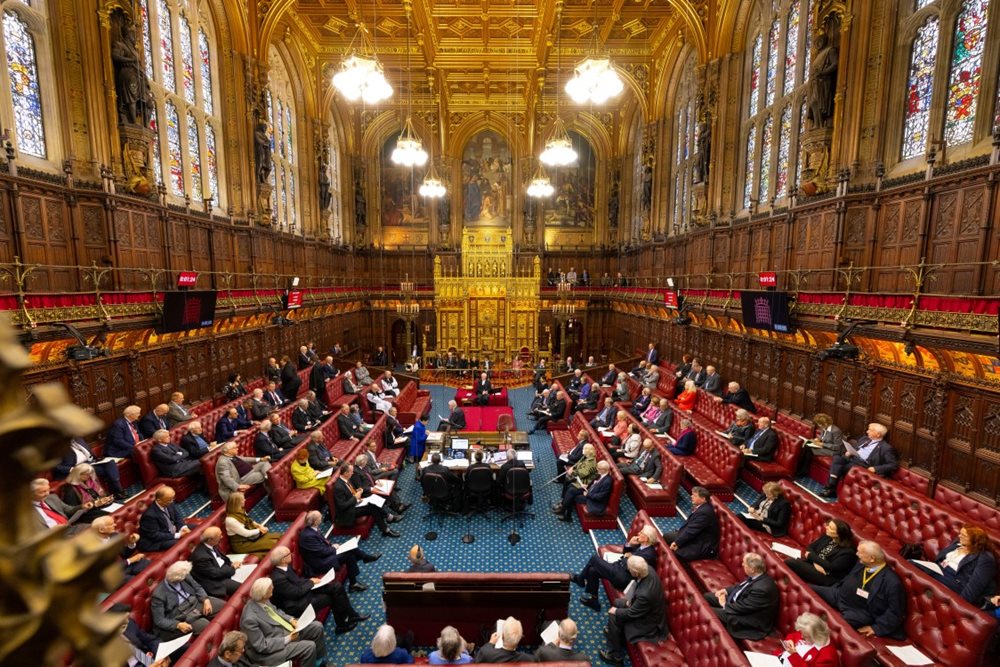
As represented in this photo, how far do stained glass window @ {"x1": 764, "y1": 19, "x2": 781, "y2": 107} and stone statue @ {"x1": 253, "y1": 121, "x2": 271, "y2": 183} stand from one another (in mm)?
16766

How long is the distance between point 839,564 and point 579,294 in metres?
20.5

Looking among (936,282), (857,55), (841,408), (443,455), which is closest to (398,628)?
(443,455)

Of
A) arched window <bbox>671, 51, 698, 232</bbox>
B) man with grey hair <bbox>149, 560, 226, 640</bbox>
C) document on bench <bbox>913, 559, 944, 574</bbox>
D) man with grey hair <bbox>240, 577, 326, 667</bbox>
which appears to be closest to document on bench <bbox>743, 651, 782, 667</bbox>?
document on bench <bbox>913, 559, 944, 574</bbox>

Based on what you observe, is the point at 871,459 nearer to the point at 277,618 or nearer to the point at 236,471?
the point at 277,618

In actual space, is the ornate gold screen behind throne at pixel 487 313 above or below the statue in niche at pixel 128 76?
below

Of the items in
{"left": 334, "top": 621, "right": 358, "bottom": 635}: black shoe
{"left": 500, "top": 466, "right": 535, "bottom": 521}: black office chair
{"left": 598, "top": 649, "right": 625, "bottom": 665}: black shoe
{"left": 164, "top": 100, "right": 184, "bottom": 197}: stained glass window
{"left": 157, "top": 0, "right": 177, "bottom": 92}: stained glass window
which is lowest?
{"left": 334, "top": 621, "right": 358, "bottom": 635}: black shoe

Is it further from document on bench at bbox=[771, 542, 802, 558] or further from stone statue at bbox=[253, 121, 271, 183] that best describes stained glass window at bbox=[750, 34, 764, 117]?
stone statue at bbox=[253, 121, 271, 183]

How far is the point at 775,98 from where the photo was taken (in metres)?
13.8

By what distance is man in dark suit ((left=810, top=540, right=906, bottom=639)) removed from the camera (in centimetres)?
459

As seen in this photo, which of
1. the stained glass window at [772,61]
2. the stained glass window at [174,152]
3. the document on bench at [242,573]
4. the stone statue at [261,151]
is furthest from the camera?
the stone statue at [261,151]

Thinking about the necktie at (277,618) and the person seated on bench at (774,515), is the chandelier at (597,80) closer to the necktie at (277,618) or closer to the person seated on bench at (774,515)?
the person seated on bench at (774,515)

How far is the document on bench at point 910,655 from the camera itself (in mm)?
4258

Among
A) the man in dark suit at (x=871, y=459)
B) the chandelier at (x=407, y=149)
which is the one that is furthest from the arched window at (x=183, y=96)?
the man in dark suit at (x=871, y=459)

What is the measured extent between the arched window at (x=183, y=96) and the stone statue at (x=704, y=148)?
16568 mm
